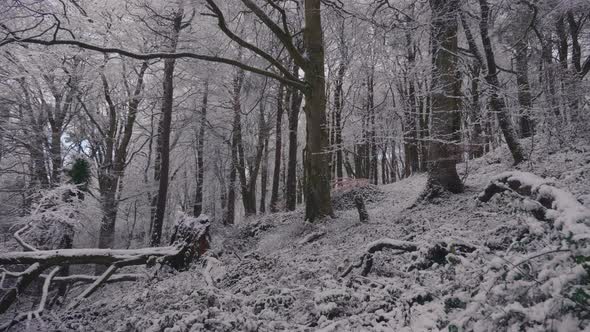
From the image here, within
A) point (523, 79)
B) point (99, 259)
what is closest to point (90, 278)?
point (99, 259)

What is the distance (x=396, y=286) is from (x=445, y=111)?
19.2ft

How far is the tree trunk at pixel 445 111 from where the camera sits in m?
7.88

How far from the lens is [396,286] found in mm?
3137

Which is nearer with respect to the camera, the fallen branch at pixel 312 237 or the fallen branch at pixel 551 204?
the fallen branch at pixel 551 204

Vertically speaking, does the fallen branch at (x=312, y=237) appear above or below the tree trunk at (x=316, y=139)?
below

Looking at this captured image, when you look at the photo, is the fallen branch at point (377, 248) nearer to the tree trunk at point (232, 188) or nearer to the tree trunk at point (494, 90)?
the tree trunk at point (494, 90)

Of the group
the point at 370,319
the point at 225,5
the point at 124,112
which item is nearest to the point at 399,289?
the point at 370,319

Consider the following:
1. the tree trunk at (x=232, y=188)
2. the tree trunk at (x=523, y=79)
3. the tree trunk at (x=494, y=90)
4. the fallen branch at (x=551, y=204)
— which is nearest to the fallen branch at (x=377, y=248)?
the fallen branch at (x=551, y=204)

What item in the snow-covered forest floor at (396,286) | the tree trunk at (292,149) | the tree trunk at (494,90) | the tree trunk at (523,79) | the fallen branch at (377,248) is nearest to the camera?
the snow-covered forest floor at (396,286)

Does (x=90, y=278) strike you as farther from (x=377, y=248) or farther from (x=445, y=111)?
(x=445, y=111)

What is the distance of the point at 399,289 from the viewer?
10.1 feet

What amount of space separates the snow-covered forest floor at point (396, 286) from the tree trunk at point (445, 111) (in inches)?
21.3

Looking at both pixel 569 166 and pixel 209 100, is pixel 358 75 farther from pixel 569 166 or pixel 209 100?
pixel 569 166

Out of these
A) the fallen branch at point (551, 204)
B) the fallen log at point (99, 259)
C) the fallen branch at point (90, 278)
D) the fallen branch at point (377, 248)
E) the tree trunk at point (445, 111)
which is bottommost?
the fallen branch at point (90, 278)
